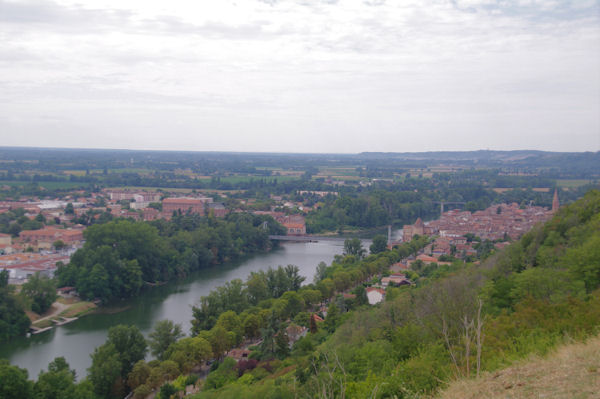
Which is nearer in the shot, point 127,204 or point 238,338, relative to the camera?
point 238,338

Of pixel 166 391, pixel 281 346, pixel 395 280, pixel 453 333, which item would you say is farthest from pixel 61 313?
pixel 453 333

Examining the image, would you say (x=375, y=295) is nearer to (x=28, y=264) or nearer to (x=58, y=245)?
(x=28, y=264)

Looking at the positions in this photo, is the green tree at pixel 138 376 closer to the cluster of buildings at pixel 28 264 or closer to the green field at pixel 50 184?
the cluster of buildings at pixel 28 264

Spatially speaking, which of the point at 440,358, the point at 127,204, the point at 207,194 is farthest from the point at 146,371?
the point at 207,194

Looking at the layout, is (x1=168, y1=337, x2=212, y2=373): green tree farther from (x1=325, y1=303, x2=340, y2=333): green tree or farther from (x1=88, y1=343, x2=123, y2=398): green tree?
(x1=325, y1=303, x2=340, y2=333): green tree

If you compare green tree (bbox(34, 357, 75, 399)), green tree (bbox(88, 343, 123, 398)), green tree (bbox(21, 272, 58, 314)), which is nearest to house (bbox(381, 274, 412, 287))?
green tree (bbox(88, 343, 123, 398))

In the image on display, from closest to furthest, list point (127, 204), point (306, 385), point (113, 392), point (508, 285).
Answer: point (306, 385)
point (508, 285)
point (113, 392)
point (127, 204)

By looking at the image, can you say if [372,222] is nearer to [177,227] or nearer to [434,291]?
[177,227]
